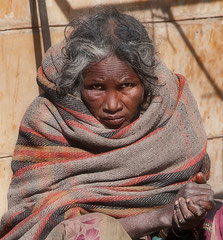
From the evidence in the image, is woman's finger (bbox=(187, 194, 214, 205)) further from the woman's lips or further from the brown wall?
the brown wall

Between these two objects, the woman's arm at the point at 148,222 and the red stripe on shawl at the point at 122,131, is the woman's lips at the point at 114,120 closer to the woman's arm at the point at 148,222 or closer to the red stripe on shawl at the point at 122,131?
the red stripe on shawl at the point at 122,131

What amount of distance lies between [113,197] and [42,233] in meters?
0.42

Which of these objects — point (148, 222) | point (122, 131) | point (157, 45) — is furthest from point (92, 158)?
point (157, 45)

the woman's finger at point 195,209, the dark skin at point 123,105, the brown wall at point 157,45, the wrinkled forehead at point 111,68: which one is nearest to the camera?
the woman's finger at point 195,209

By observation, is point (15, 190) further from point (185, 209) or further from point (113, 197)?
point (185, 209)

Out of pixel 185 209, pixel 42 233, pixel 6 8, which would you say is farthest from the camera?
pixel 6 8

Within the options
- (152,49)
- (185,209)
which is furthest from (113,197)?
(152,49)

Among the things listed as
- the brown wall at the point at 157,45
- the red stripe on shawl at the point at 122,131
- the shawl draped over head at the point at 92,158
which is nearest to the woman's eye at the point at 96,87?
the shawl draped over head at the point at 92,158

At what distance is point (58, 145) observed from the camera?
3.39 meters

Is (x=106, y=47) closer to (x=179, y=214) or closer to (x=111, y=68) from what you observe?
(x=111, y=68)

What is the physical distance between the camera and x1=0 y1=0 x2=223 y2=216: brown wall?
165 inches

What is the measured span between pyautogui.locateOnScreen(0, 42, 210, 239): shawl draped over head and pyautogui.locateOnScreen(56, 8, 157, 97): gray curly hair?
0.32 feet

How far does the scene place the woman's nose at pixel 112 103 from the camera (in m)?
3.20

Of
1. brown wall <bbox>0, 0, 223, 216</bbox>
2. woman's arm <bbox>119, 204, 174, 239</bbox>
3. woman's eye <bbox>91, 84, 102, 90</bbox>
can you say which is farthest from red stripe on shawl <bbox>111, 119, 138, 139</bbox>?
brown wall <bbox>0, 0, 223, 216</bbox>
